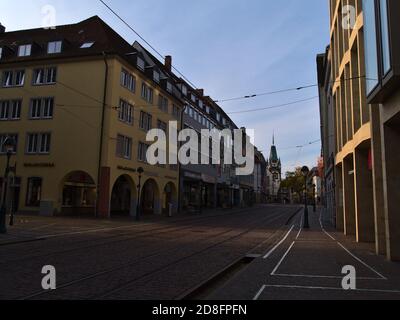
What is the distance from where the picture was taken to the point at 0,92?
37656 mm

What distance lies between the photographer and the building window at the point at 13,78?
37000 mm

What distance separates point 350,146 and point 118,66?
20121 millimetres

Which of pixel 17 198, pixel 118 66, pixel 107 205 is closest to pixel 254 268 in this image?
pixel 107 205

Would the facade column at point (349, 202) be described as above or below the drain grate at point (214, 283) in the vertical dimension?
above

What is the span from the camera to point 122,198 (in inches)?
1651

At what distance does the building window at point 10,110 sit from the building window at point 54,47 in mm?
4986

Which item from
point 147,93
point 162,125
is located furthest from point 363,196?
point 162,125

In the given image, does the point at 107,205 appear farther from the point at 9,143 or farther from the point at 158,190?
the point at 9,143

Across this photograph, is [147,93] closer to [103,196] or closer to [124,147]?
[124,147]

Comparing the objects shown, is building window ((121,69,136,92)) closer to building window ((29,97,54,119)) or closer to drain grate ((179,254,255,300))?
building window ((29,97,54,119))

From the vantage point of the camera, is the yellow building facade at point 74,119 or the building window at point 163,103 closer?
the yellow building facade at point 74,119

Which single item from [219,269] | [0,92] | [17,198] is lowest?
[219,269]

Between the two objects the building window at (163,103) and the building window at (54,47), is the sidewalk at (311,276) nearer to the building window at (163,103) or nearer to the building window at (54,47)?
the building window at (54,47)

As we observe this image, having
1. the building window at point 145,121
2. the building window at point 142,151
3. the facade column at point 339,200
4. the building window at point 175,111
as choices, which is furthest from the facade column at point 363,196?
the building window at point 175,111
